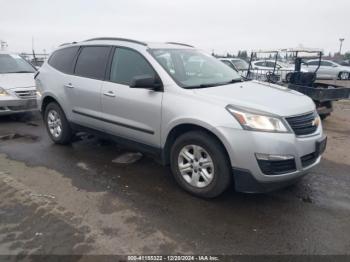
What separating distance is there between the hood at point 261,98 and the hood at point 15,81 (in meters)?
5.77

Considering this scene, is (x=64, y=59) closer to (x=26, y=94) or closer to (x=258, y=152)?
(x=26, y=94)

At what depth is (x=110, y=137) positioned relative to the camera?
15.9 feet

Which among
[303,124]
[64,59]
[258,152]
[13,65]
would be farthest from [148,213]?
Result: [13,65]

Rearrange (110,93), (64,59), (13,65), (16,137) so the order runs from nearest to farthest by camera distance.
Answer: (110,93), (64,59), (16,137), (13,65)

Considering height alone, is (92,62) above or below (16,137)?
above

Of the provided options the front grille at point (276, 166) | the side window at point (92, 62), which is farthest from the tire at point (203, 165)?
the side window at point (92, 62)

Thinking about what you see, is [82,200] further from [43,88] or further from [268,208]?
[43,88]

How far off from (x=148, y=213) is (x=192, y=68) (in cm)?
201

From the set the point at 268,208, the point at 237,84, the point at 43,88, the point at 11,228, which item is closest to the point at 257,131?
the point at 268,208

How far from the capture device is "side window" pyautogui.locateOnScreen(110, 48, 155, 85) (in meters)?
4.26

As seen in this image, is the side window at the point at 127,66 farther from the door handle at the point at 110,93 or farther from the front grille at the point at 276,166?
the front grille at the point at 276,166

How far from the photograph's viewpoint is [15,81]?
317 inches

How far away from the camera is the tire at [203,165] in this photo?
3.50 meters

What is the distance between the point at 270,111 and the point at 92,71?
9.21ft
